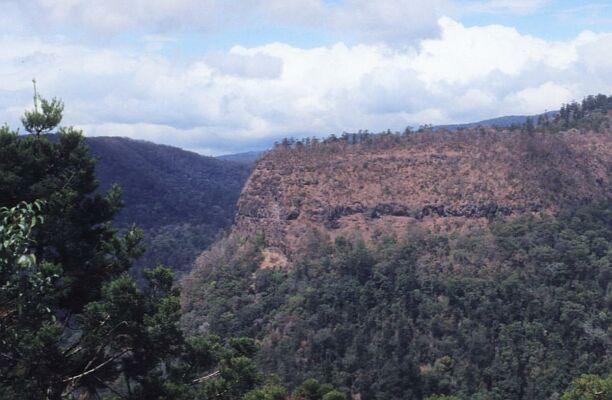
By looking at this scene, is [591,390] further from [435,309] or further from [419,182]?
[419,182]

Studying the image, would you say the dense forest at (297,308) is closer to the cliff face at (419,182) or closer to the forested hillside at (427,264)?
the forested hillside at (427,264)

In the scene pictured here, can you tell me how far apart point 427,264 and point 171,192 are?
75772mm

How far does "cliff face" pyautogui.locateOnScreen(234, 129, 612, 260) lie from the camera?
180 ft

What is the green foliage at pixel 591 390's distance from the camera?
1023 inches

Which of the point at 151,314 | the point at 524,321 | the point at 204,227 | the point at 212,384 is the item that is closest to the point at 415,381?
the point at 524,321

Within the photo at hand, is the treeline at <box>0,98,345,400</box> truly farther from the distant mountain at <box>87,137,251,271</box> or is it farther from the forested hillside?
the distant mountain at <box>87,137,251,271</box>

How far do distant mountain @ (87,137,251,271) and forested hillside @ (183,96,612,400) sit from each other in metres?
23.9

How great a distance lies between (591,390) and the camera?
2619 centimetres

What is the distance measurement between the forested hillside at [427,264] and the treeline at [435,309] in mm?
102

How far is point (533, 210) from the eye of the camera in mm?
53562

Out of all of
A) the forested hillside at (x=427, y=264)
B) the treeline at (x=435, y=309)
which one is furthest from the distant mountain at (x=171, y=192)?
the treeline at (x=435, y=309)

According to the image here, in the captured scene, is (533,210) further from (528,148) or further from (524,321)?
(524,321)

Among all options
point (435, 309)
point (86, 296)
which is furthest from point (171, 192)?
point (86, 296)

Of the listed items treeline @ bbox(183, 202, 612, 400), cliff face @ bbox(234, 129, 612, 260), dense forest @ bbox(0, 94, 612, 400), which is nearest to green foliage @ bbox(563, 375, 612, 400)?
dense forest @ bbox(0, 94, 612, 400)
